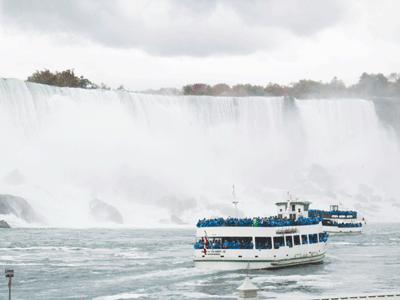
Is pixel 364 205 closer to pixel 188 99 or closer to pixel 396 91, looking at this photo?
pixel 188 99

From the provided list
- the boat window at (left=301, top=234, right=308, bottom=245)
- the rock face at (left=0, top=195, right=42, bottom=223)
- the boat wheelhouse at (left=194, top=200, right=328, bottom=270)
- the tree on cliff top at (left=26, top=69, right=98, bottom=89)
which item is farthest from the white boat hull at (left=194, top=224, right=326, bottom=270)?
the tree on cliff top at (left=26, top=69, right=98, bottom=89)

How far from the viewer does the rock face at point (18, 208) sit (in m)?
65.5

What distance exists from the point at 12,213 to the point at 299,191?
143ft

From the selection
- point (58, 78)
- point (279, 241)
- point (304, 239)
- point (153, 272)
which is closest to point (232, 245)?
point (279, 241)

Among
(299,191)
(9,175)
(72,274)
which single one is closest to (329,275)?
(72,274)

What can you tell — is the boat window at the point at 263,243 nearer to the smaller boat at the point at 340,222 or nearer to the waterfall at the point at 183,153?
the smaller boat at the point at 340,222

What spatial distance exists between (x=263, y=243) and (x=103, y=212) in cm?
4010

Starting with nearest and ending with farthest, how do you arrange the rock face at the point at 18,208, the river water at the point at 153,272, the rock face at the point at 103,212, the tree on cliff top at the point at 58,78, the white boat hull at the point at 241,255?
1. the river water at the point at 153,272
2. the white boat hull at the point at 241,255
3. the rock face at the point at 18,208
4. the rock face at the point at 103,212
5. the tree on cliff top at the point at 58,78

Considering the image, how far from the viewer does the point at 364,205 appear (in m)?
95.3

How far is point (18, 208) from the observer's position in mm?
66188

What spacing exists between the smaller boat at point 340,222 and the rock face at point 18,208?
29632 millimetres

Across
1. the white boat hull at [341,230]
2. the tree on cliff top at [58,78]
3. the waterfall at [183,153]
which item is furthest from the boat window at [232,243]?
the tree on cliff top at [58,78]

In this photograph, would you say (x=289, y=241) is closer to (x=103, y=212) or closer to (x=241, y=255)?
(x=241, y=255)

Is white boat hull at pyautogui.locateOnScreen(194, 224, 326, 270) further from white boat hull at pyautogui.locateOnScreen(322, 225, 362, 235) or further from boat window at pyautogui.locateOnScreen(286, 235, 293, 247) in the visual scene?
white boat hull at pyautogui.locateOnScreen(322, 225, 362, 235)
